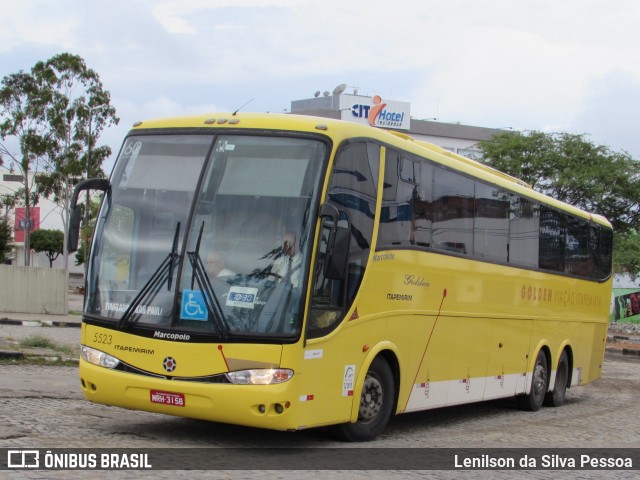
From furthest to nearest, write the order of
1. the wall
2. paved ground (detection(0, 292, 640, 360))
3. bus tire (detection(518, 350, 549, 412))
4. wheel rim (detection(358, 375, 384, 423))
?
the wall < paved ground (detection(0, 292, 640, 360)) < bus tire (detection(518, 350, 549, 412)) < wheel rim (detection(358, 375, 384, 423))

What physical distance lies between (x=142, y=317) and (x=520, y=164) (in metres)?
43.3

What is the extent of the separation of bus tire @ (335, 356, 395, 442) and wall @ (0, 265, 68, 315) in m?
21.6

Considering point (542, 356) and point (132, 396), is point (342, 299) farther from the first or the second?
point (542, 356)

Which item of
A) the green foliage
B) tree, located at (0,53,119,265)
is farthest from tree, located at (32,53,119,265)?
the green foliage

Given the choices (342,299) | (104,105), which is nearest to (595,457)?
(342,299)

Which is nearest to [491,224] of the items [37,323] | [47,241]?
[37,323]

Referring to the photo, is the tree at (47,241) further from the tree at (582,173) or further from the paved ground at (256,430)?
the paved ground at (256,430)

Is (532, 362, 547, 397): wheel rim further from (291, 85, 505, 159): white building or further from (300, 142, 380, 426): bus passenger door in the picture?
(291, 85, 505, 159): white building

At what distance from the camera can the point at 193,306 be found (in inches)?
360

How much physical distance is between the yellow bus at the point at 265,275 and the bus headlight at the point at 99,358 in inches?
0.7

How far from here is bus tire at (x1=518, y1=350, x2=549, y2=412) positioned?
16.3m

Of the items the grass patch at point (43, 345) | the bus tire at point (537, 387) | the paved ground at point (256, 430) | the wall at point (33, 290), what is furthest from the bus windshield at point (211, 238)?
the wall at point (33, 290)

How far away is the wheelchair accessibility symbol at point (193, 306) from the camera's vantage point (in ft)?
29.9

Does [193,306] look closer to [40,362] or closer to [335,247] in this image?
[335,247]
